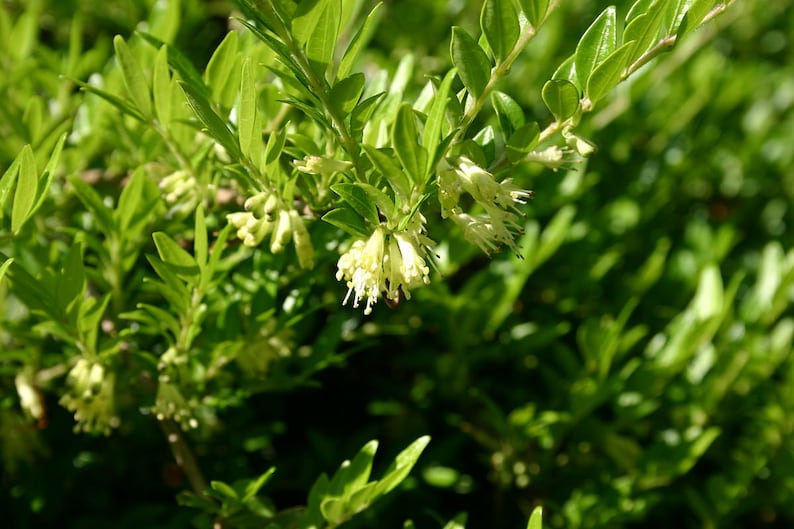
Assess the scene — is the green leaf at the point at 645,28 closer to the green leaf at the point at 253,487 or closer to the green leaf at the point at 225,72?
the green leaf at the point at 225,72

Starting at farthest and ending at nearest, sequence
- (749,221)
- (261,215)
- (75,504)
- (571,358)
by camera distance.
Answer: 1. (749,221)
2. (571,358)
3. (75,504)
4. (261,215)

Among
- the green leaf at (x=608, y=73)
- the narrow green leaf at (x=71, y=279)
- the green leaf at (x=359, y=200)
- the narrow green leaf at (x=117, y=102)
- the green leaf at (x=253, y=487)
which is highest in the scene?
the green leaf at (x=608, y=73)

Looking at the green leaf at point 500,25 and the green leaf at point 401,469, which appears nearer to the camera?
the green leaf at point 500,25

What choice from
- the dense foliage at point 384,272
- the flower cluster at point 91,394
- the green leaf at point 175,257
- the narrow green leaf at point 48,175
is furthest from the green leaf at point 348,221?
the flower cluster at point 91,394

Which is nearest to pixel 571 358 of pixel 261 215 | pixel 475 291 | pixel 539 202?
pixel 475 291

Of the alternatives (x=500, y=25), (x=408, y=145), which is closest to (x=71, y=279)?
(x=408, y=145)

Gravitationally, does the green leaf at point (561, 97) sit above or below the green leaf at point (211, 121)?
above

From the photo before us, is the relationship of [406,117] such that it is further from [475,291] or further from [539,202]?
[539,202]
